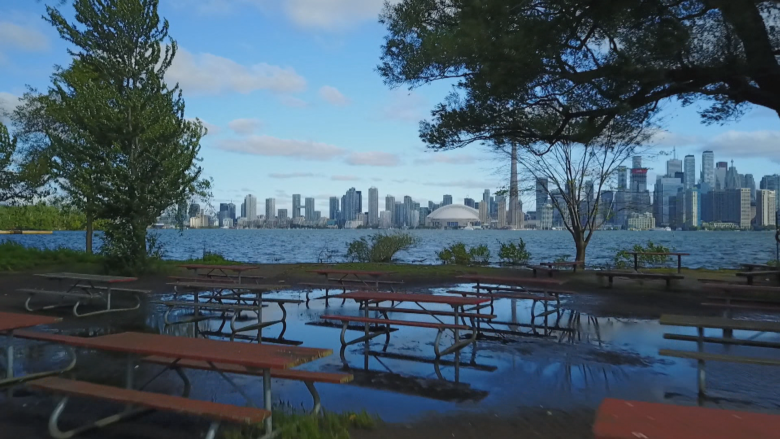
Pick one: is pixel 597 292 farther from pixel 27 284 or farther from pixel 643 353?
pixel 27 284

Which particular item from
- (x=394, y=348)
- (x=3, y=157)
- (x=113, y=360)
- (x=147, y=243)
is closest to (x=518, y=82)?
(x=394, y=348)

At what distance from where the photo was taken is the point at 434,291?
12523 mm

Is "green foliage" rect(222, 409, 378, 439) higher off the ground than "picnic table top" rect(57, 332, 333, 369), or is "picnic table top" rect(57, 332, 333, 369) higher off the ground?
"picnic table top" rect(57, 332, 333, 369)

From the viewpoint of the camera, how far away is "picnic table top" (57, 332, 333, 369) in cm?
364

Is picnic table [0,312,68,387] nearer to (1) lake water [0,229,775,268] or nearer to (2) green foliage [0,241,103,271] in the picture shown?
(1) lake water [0,229,775,268]

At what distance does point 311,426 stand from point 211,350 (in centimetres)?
95

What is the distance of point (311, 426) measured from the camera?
3.66 metres

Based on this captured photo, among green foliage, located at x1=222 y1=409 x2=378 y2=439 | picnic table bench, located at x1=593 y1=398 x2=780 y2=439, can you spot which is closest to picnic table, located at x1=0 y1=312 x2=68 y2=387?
green foliage, located at x1=222 y1=409 x2=378 y2=439

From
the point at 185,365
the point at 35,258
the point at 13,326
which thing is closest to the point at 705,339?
the point at 185,365

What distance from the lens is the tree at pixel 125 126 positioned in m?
13.9

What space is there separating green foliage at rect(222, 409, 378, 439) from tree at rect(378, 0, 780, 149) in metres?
5.15

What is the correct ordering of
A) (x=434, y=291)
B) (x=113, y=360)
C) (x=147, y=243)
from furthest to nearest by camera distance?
(x=147, y=243) → (x=434, y=291) → (x=113, y=360)

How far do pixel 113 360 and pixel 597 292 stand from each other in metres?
10.3

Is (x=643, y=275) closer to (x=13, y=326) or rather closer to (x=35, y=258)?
(x=13, y=326)
